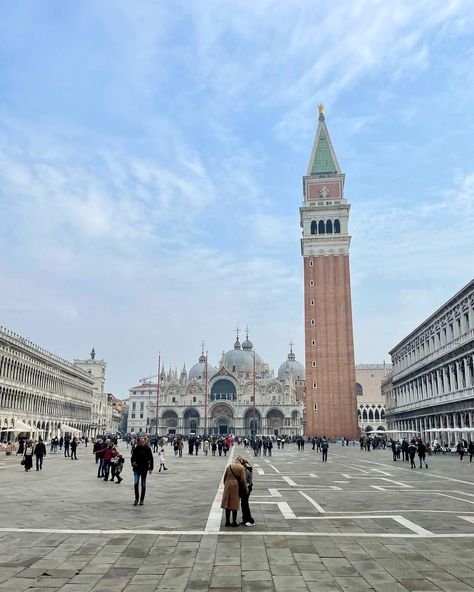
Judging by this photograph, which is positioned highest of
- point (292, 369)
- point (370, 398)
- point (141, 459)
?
point (292, 369)

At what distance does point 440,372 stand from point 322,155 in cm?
5040

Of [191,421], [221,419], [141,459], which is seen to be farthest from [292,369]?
[141,459]

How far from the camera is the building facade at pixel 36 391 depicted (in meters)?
49.3

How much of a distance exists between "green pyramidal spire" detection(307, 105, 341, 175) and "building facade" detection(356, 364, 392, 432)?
45.5 metres

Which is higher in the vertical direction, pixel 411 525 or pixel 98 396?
pixel 98 396

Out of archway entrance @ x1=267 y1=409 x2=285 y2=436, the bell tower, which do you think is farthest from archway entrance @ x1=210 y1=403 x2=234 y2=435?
the bell tower

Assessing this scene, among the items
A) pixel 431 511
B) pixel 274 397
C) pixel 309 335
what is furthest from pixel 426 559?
pixel 274 397

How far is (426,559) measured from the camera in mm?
7367

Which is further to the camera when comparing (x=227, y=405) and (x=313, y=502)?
(x=227, y=405)

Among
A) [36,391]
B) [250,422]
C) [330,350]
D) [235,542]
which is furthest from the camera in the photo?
[250,422]

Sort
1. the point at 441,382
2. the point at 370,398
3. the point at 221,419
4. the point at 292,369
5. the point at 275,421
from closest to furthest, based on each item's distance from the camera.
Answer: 1. the point at 441,382
2. the point at 275,421
3. the point at 221,419
4. the point at 370,398
5. the point at 292,369

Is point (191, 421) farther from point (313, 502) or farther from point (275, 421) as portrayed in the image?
point (313, 502)

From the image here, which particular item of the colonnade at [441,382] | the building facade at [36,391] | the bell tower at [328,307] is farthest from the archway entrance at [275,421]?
the colonnade at [441,382]

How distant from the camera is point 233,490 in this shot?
959 centimetres
